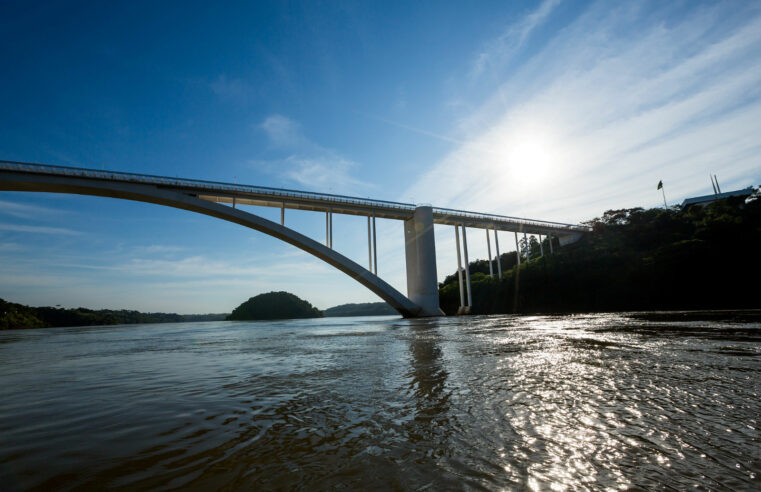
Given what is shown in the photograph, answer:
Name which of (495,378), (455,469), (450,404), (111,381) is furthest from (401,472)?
(111,381)

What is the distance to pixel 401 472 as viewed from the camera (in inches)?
57.2

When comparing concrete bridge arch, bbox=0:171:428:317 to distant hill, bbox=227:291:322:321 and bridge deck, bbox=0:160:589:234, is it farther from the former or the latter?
distant hill, bbox=227:291:322:321

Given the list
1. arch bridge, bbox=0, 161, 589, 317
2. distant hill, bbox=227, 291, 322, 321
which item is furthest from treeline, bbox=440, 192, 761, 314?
distant hill, bbox=227, 291, 322, 321

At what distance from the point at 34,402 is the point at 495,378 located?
15.2ft

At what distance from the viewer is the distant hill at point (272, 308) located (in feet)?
262

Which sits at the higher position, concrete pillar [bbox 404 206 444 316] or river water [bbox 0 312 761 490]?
concrete pillar [bbox 404 206 444 316]

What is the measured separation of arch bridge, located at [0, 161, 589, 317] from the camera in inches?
937

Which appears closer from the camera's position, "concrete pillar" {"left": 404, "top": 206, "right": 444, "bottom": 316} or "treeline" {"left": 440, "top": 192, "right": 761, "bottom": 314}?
"treeline" {"left": 440, "top": 192, "right": 761, "bottom": 314}

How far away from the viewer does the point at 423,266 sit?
34938 millimetres

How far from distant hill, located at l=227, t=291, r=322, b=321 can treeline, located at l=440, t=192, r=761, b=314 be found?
5026 centimetres

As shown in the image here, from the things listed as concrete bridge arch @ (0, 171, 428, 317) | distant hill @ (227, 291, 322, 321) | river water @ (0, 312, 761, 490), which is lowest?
river water @ (0, 312, 761, 490)

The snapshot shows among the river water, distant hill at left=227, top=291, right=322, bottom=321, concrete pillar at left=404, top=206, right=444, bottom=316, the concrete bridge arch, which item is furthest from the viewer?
distant hill at left=227, top=291, right=322, bottom=321

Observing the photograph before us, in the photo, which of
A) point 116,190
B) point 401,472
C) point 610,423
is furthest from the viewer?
point 116,190

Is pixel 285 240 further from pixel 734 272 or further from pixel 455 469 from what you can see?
pixel 734 272
